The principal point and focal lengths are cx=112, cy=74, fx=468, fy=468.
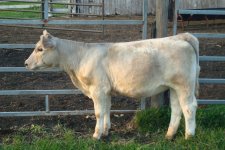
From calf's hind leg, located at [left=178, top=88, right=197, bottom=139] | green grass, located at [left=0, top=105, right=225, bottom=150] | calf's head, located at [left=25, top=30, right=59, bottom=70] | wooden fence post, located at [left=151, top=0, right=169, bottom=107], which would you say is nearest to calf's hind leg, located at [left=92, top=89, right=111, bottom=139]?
green grass, located at [left=0, top=105, right=225, bottom=150]

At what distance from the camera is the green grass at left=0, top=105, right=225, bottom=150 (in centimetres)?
529

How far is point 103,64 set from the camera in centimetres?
573

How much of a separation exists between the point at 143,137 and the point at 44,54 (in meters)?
1.65

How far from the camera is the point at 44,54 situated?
5.78 metres

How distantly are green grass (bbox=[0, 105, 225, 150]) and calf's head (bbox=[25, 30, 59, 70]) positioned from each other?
0.88 meters

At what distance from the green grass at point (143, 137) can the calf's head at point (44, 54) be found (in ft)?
2.90

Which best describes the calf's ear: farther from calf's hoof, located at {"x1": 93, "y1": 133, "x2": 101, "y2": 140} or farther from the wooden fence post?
the wooden fence post

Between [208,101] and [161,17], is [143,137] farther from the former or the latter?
[161,17]

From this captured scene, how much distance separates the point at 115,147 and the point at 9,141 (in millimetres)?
1395

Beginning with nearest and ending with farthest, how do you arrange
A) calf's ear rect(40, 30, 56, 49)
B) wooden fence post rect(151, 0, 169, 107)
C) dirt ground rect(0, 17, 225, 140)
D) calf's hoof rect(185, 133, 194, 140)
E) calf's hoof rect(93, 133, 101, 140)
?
1. calf's hoof rect(185, 133, 194, 140)
2. calf's ear rect(40, 30, 56, 49)
3. calf's hoof rect(93, 133, 101, 140)
4. wooden fence post rect(151, 0, 169, 107)
5. dirt ground rect(0, 17, 225, 140)

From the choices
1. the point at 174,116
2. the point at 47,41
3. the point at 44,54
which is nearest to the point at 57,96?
the point at 44,54

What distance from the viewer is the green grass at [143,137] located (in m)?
5.29

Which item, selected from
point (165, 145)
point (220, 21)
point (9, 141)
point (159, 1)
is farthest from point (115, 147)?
point (220, 21)

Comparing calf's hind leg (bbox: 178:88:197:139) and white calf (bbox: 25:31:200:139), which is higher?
white calf (bbox: 25:31:200:139)
